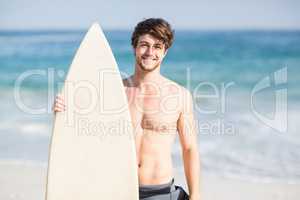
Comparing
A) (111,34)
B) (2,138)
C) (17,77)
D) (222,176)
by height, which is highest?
(111,34)

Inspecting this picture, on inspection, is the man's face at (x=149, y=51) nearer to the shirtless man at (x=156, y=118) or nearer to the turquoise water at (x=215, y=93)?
the shirtless man at (x=156, y=118)

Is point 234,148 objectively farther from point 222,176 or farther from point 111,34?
point 111,34

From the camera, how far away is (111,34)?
3070mm

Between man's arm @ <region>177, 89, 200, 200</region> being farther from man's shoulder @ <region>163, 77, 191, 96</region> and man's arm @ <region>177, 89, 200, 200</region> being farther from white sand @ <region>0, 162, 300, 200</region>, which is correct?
white sand @ <region>0, 162, 300, 200</region>

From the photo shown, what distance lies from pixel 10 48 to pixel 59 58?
278 mm

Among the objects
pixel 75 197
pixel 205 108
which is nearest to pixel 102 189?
pixel 75 197

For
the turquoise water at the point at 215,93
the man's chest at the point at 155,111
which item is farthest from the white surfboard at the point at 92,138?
the turquoise water at the point at 215,93

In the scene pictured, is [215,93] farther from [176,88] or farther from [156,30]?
[156,30]

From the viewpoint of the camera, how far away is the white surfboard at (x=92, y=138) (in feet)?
7.82

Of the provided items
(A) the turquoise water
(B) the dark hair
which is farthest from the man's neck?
(A) the turquoise water

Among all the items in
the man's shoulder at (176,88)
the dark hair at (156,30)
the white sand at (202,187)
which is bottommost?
the white sand at (202,187)

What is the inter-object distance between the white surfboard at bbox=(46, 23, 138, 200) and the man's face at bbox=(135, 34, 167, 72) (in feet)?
0.37

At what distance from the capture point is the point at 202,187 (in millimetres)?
3152

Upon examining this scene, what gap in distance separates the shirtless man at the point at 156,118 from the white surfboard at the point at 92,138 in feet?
0.18
